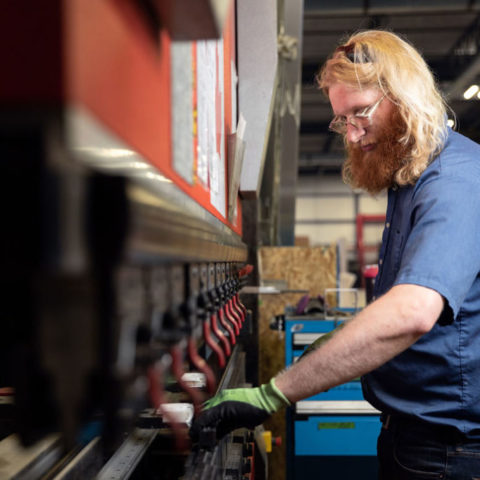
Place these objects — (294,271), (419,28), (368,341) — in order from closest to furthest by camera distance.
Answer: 1. (368,341)
2. (294,271)
3. (419,28)

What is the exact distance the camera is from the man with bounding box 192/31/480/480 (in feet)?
3.45

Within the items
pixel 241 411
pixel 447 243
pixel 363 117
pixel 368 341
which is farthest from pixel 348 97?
pixel 241 411

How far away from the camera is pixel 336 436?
10.1ft

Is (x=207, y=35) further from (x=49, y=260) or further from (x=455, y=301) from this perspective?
(x=455, y=301)

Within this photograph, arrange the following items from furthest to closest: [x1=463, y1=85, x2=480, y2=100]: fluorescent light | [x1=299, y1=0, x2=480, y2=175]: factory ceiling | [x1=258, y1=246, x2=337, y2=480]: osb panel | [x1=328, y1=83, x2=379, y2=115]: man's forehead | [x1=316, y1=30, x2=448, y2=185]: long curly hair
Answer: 1. [x1=463, y1=85, x2=480, y2=100]: fluorescent light
2. [x1=299, y1=0, x2=480, y2=175]: factory ceiling
3. [x1=258, y1=246, x2=337, y2=480]: osb panel
4. [x1=328, y1=83, x2=379, y2=115]: man's forehead
5. [x1=316, y1=30, x2=448, y2=185]: long curly hair

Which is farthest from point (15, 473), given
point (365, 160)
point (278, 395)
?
point (365, 160)

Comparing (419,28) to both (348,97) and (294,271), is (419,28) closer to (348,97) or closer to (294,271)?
(294,271)

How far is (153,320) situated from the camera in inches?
21.7

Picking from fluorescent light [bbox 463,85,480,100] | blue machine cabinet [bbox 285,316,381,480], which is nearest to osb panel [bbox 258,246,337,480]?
blue machine cabinet [bbox 285,316,381,480]

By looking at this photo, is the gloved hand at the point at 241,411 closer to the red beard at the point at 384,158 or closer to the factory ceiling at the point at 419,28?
the red beard at the point at 384,158

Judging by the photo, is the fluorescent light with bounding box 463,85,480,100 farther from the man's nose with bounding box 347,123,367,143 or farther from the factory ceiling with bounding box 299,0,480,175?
the man's nose with bounding box 347,123,367,143

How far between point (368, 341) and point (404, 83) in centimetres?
75

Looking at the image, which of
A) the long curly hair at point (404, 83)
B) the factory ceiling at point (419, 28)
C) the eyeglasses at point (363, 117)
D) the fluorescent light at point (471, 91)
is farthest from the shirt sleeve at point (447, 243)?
the fluorescent light at point (471, 91)

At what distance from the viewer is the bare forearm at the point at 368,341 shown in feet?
3.38
